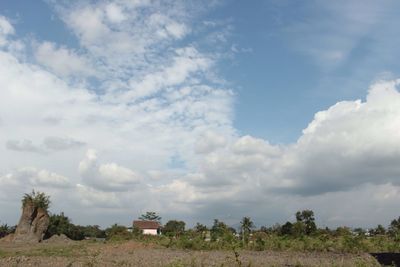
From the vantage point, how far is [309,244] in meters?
30.8

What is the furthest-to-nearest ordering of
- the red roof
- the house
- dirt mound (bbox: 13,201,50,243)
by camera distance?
the red roof → the house → dirt mound (bbox: 13,201,50,243)

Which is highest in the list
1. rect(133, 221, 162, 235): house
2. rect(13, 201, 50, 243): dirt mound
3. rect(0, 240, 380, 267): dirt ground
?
rect(133, 221, 162, 235): house

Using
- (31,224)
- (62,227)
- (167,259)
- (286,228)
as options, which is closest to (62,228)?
(62,227)

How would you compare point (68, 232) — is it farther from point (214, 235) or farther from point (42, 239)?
point (214, 235)

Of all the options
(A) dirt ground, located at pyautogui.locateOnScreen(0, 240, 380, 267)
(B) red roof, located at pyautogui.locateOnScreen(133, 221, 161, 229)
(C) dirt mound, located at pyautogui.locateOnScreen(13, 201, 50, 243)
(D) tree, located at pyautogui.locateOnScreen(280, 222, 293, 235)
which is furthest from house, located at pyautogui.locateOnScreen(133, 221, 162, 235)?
(A) dirt ground, located at pyautogui.locateOnScreen(0, 240, 380, 267)

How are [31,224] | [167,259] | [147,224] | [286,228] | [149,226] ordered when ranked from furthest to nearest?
[147,224] → [149,226] → [286,228] → [31,224] → [167,259]

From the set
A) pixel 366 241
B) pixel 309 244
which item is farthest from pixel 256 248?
pixel 366 241

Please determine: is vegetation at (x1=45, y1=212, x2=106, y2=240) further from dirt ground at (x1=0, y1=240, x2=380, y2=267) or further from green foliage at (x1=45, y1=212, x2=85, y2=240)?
dirt ground at (x1=0, y1=240, x2=380, y2=267)

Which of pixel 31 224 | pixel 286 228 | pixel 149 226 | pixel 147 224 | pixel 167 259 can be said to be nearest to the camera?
pixel 167 259

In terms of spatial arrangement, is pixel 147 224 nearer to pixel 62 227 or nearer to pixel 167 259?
pixel 62 227

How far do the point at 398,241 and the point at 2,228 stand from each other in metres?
45.7

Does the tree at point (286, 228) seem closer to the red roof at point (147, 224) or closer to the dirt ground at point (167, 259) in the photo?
the dirt ground at point (167, 259)

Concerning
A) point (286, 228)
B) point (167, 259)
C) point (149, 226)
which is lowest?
point (167, 259)

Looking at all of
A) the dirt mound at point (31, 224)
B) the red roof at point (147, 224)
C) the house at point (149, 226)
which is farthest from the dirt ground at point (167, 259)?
the red roof at point (147, 224)
